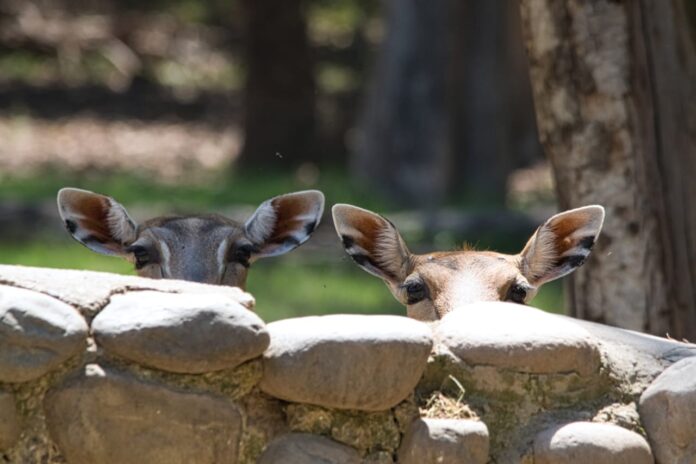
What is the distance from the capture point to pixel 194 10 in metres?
35.5

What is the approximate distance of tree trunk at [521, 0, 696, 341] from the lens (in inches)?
347

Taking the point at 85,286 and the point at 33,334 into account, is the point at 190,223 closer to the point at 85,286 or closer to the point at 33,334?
the point at 85,286

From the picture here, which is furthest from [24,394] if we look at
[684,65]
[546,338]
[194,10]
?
[194,10]

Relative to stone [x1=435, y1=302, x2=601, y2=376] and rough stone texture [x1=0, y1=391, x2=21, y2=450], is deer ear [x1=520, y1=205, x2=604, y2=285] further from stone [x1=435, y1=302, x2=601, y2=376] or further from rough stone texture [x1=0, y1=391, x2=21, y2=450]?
rough stone texture [x1=0, y1=391, x2=21, y2=450]

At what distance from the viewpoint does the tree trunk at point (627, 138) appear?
880cm

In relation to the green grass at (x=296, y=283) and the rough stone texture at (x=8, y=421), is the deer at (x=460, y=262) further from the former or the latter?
the green grass at (x=296, y=283)

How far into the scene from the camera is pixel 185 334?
5.08 meters

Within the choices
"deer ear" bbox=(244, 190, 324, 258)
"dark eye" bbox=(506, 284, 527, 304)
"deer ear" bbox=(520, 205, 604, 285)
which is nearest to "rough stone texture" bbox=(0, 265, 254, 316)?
"dark eye" bbox=(506, 284, 527, 304)

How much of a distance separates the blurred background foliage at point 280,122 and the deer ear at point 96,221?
5027 mm

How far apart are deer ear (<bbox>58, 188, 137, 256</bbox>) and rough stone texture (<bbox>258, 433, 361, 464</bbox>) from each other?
3974 millimetres

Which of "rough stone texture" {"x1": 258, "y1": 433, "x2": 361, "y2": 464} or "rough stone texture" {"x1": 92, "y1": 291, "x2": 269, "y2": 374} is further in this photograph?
"rough stone texture" {"x1": 258, "y1": 433, "x2": 361, "y2": 464}

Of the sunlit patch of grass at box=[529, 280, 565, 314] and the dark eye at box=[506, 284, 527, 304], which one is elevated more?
the dark eye at box=[506, 284, 527, 304]

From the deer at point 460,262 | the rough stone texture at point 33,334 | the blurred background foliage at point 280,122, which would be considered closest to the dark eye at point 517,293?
the deer at point 460,262

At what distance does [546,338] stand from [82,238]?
439 centimetres
